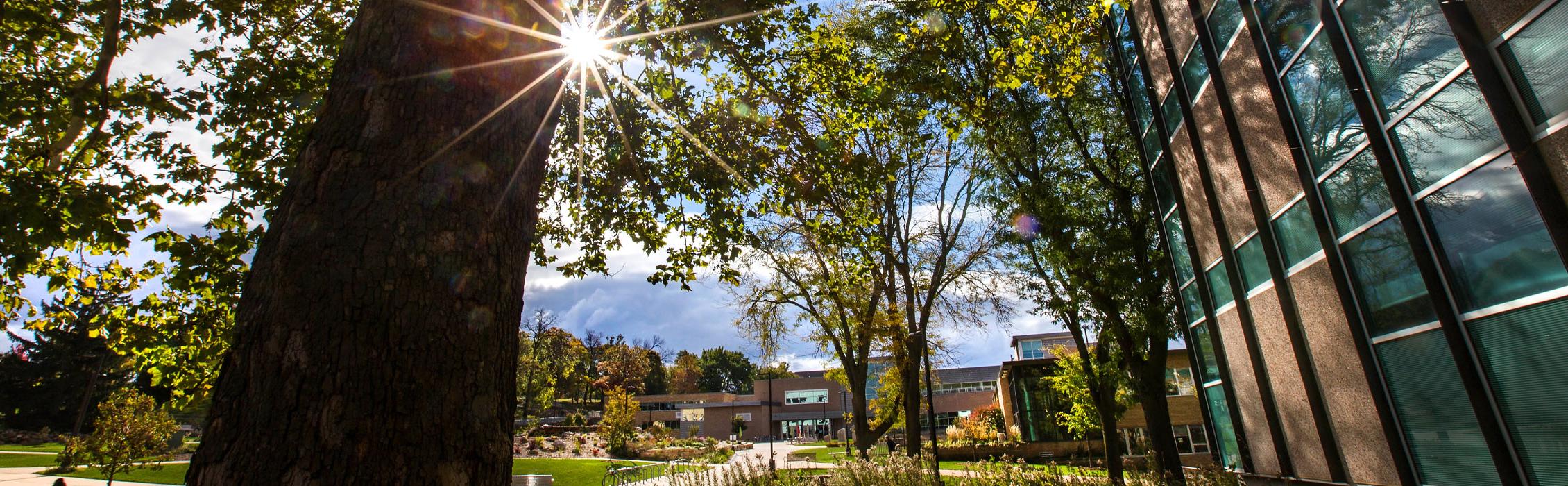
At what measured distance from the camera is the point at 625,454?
3594 cm

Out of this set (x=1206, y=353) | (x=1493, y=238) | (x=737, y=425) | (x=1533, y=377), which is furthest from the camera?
(x=737, y=425)

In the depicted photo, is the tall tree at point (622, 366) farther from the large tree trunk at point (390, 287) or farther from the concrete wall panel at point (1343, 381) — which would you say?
the large tree trunk at point (390, 287)

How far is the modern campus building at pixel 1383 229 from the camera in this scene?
5.37 metres

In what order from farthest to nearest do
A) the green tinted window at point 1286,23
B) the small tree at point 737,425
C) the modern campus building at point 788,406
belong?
1. the modern campus building at point 788,406
2. the small tree at point 737,425
3. the green tinted window at point 1286,23

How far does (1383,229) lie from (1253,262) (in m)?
2.99

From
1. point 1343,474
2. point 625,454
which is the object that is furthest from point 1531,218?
point 625,454

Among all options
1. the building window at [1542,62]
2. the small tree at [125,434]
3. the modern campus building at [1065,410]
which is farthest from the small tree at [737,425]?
the building window at [1542,62]

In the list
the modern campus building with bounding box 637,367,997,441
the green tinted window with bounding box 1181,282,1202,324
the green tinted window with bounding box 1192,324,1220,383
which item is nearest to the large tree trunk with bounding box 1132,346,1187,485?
the green tinted window with bounding box 1192,324,1220,383

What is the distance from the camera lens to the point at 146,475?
2178 cm

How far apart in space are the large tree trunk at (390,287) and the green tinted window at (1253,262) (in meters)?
10.5

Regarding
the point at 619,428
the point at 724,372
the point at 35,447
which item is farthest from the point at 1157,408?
the point at 724,372

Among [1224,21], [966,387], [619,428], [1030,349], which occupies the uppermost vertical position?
[1030,349]

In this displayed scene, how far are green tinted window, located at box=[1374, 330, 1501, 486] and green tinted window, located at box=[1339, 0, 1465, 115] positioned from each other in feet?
8.26

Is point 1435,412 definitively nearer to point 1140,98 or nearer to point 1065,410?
point 1140,98
